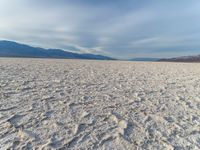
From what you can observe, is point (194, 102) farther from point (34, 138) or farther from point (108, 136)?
point (34, 138)

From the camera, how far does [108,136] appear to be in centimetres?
325

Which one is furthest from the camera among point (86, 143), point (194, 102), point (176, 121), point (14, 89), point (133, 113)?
point (14, 89)

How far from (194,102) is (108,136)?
12.1 ft

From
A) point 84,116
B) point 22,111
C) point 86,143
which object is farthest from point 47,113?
point 86,143

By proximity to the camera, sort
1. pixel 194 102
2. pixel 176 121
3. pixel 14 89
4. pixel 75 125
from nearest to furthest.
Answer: pixel 75 125 < pixel 176 121 < pixel 194 102 < pixel 14 89

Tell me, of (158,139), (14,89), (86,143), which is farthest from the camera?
(14,89)

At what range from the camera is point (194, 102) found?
549 cm

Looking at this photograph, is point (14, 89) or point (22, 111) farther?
point (14, 89)

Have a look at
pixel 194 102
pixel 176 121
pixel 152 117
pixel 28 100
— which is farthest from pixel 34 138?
pixel 194 102

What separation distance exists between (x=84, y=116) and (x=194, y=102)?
3717 mm

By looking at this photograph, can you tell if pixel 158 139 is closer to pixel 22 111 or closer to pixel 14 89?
pixel 22 111

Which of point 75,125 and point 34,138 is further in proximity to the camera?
point 75,125

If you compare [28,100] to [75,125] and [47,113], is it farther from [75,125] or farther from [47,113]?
[75,125]

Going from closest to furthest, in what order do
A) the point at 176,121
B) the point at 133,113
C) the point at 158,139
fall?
the point at 158,139, the point at 176,121, the point at 133,113
